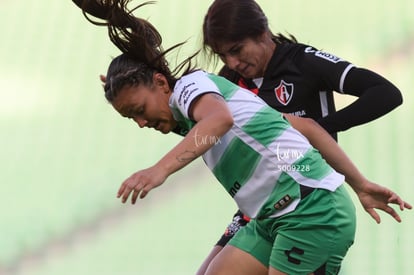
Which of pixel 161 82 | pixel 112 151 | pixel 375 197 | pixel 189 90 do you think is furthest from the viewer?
pixel 112 151

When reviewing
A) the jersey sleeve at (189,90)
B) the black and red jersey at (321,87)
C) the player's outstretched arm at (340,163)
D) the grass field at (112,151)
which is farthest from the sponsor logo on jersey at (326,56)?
the grass field at (112,151)

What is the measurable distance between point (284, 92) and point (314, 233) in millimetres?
437

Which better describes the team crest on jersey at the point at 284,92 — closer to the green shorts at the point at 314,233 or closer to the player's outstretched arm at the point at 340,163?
the player's outstretched arm at the point at 340,163

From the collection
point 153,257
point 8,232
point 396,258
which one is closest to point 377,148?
point 396,258

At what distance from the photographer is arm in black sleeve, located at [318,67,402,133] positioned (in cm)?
178

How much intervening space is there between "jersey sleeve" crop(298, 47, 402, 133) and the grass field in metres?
1.04

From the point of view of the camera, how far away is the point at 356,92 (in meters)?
1.80

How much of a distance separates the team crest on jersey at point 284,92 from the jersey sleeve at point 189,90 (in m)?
0.37

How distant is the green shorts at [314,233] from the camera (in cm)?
153

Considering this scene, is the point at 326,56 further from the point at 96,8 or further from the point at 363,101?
the point at 96,8

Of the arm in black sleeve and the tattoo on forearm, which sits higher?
the tattoo on forearm

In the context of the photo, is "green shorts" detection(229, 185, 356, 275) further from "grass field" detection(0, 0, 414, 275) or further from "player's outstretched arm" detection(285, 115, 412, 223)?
"grass field" detection(0, 0, 414, 275)

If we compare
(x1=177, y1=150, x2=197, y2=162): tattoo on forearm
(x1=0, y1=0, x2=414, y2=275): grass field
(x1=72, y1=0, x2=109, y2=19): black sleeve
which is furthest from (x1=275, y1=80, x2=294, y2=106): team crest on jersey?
(x1=0, y1=0, x2=414, y2=275): grass field

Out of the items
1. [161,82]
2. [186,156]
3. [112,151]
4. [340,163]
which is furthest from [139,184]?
[112,151]
